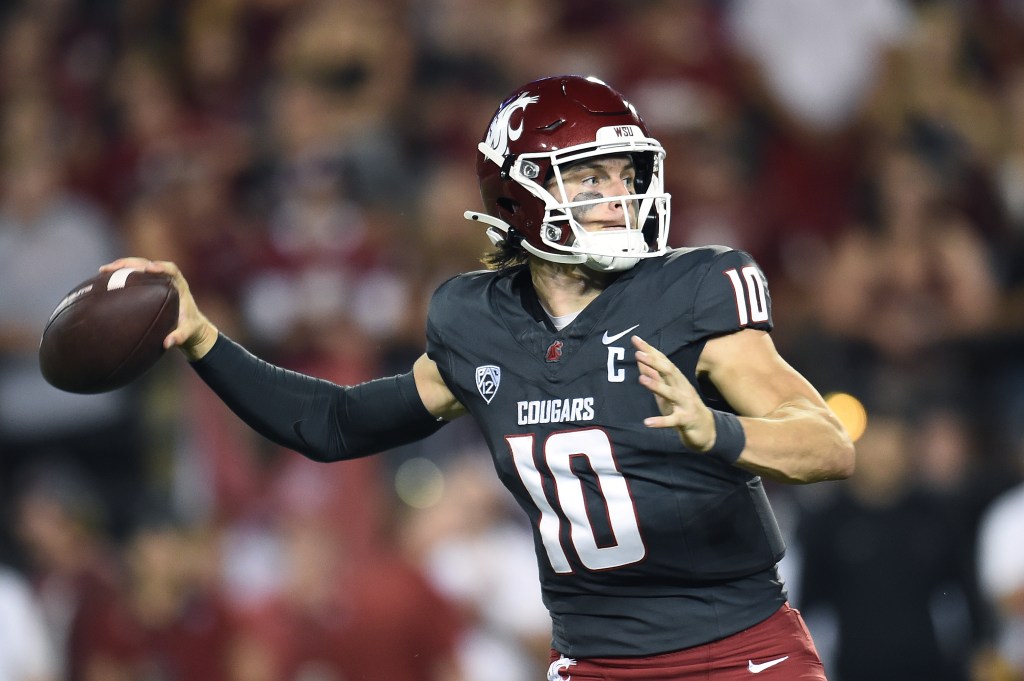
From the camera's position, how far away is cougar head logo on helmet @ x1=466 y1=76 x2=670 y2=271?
108 inches

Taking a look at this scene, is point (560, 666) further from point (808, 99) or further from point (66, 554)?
point (808, 99)

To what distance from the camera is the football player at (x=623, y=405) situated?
2557 mm

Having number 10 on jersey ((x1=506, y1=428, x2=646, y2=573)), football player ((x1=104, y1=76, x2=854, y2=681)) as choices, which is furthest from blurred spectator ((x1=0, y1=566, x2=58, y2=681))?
number 10 on jersey ((x1=506, y1=428, x2=646, y2=573))

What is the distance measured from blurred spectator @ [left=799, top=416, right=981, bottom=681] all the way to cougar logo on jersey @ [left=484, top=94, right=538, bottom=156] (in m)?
2.58

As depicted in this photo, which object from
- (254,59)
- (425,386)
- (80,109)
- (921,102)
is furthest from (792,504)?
(80,109)

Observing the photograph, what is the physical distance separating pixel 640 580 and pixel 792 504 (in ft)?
9.20

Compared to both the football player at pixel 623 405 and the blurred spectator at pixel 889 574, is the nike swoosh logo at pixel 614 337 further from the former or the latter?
the blurred spectator at pixel 889 574

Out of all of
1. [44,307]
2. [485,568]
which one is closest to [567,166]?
[485,568]

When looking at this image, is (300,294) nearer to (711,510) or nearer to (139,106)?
(139,106)

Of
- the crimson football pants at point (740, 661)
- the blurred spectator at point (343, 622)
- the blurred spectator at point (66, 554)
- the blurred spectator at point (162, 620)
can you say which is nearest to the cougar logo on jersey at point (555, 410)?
the crimson football pants at point (740, 661)

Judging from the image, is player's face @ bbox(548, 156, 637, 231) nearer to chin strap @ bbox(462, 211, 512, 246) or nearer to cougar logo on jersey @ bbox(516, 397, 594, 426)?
chin strap @ bbox(462, 211, 512, 246)

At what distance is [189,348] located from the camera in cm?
305

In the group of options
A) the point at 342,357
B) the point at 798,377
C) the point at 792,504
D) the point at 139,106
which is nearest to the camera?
the point at 798,377

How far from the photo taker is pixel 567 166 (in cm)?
282
